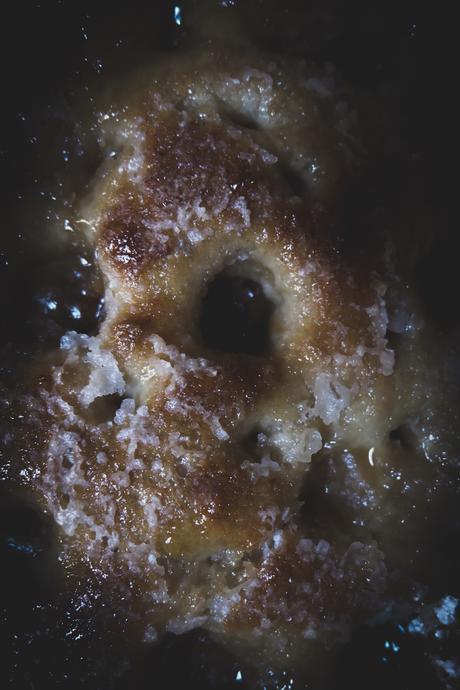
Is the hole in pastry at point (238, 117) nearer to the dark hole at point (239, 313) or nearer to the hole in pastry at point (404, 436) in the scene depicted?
the dark hole at point (239, 313)

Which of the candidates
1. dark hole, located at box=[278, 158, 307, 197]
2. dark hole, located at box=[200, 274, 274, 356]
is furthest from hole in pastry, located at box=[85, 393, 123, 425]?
dark hole, located at box=[278, 158, 307, 197]

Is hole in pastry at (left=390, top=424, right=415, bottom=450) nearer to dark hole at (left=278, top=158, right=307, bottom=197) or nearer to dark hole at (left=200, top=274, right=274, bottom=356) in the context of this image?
dark hole at (left=200, top=274, right=274, bottom=356)

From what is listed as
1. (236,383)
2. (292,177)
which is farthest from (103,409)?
(292,177)

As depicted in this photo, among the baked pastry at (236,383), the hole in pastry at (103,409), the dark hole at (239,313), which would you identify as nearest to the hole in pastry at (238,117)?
the baked pastry at (236,383)

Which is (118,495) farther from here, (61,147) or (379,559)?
(61,147)

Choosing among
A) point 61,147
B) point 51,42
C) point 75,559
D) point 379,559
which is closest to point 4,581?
point 75,559

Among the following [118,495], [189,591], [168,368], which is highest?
[168,368]

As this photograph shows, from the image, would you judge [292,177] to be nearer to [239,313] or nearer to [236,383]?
[239,313]

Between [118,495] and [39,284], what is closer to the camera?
[118,495]
